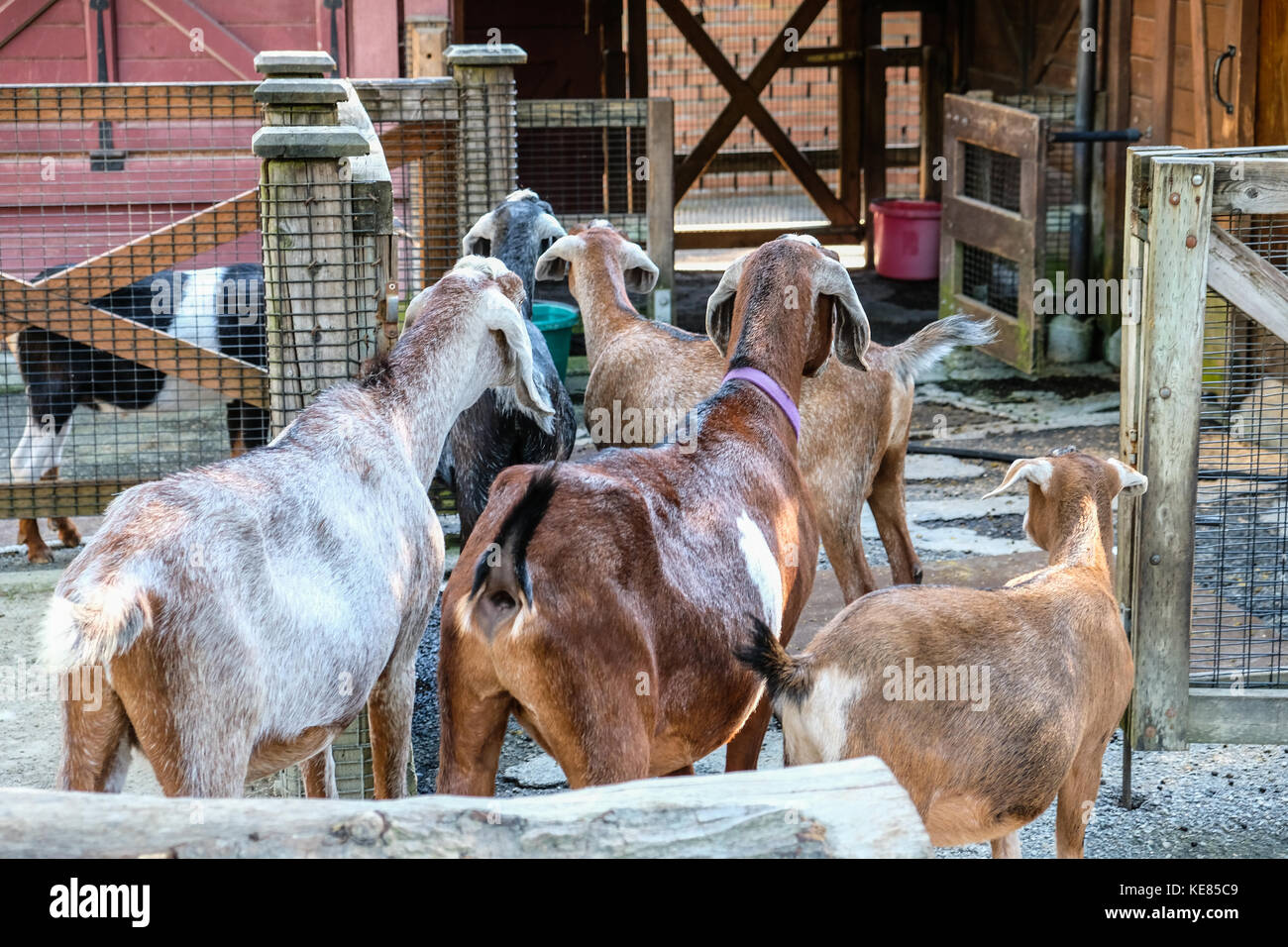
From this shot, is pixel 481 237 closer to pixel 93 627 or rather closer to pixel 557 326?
pixel 557 326

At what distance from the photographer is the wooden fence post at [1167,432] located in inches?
173

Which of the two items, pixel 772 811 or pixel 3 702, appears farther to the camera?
pixel 3 702

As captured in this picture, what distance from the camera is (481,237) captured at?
21.5 ft

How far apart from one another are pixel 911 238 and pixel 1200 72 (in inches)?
153

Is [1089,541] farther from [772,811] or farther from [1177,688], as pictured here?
[772,811]

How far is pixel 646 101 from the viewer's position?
Result: 8.59 metres

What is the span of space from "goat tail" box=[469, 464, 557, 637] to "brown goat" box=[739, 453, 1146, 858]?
58 cm

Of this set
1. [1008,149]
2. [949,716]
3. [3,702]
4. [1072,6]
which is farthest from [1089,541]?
[1072,6]

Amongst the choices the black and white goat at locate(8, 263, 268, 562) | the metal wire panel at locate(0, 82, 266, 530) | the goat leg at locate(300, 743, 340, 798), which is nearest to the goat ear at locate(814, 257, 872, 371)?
the goat leg at locate(300, 743, 340, 798)

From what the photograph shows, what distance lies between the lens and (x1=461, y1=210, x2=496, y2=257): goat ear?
6.52m

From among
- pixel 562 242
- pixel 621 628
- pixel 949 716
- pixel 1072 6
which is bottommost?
pixel 949 716

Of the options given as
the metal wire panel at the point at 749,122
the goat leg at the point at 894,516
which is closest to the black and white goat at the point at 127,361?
the goat leg at the point at 894,516

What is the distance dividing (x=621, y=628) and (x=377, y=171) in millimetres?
1789

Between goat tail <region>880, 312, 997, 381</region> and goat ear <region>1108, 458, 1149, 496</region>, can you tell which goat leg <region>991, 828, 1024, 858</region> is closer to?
goat ear <region>1108, 458, 1149, 496</region>
